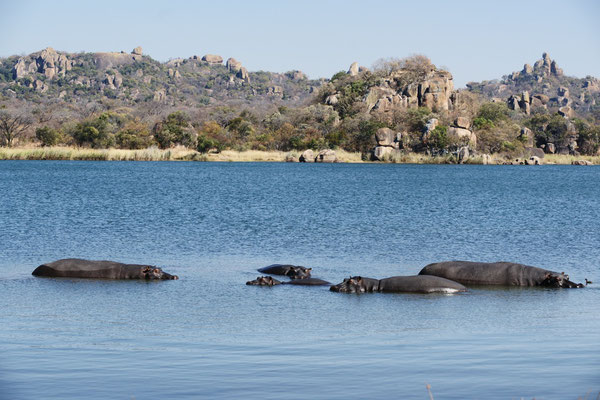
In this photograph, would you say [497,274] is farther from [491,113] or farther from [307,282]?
[491,113]

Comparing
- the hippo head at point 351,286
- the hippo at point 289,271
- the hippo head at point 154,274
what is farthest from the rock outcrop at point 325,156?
the hippo head at point 351,286

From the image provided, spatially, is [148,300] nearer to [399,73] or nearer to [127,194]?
[127,194]

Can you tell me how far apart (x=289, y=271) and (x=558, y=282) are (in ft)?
19.9

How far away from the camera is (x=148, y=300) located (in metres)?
15.0

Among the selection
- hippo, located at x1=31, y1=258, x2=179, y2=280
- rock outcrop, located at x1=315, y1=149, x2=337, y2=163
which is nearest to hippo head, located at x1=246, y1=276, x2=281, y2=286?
hippo, located at x1=31, y1=258, x2=179, y2=280

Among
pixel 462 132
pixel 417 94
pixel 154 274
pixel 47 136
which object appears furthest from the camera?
pixel 417 94

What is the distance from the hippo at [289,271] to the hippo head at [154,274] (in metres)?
2.35

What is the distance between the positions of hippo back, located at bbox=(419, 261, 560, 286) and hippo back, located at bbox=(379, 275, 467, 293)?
0.88m

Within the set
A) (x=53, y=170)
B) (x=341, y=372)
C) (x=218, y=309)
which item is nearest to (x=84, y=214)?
(x=218, y=309)

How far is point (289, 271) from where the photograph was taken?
17.8 meters

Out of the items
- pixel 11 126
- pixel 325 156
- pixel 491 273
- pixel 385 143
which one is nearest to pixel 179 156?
pixel 325 156

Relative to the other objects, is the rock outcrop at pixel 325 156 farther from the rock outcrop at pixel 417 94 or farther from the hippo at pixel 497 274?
the hippo at pixel 497 274

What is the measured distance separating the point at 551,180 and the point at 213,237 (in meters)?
45.6

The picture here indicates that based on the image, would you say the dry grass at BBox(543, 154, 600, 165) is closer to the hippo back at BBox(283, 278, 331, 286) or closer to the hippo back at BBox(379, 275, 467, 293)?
the hippo back at BBox(379, 275, 467, 293)
